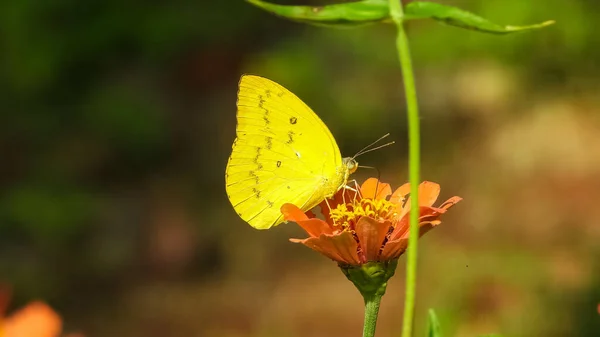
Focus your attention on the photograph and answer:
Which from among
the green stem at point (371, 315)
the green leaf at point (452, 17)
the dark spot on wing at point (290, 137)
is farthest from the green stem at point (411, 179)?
the dark spot on wing at point (290, 137)

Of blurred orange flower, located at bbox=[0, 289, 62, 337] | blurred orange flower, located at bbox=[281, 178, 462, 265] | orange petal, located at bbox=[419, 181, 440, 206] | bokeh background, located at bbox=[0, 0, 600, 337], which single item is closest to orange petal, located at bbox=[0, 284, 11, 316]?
blurred orange flower, located at bbox=[0, 289, 62, 337]

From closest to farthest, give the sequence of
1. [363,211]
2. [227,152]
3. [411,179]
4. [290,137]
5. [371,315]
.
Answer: [411,179] → [371,315] → [363,211] → [290,137] → [227,152]

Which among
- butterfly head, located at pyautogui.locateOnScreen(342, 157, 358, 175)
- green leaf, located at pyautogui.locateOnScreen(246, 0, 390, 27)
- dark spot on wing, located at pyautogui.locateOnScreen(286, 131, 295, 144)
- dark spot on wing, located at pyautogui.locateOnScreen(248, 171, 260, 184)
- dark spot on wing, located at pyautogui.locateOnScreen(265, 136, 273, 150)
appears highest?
green leaf, located at pyautogui.locateOnScreen(246, 0, 390, 27)

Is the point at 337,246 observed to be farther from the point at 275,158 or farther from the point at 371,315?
the point at 275,158

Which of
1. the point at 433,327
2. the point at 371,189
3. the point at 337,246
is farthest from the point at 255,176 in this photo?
the point at 433,327

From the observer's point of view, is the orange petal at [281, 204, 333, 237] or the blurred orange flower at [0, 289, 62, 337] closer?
the blurred orange flower at [0, 289, 62, 337]

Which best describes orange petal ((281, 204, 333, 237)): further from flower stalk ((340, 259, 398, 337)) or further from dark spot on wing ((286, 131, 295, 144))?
dark spot on wing ((286, 131, 295, 144))

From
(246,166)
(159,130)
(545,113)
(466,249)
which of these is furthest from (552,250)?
(246,166)
